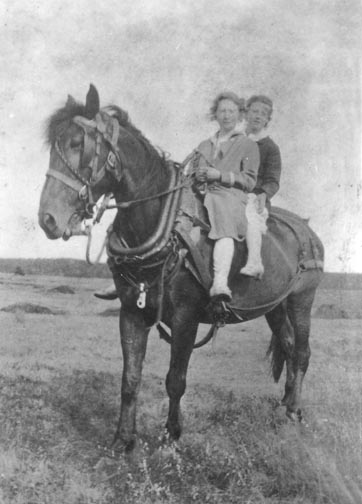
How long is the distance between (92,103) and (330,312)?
234cm

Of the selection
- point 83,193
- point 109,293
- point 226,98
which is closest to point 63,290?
point 109,293

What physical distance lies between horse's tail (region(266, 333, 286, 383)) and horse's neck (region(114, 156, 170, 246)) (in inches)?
64.3

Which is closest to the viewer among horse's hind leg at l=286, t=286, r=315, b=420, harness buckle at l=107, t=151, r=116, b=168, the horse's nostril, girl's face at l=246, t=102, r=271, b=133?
the horse's nostril

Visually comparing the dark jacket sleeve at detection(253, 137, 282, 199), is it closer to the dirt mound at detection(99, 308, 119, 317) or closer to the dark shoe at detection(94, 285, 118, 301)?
the dark shoe at detection(94, 285, 118, 301)

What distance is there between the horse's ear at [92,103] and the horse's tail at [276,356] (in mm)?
2290

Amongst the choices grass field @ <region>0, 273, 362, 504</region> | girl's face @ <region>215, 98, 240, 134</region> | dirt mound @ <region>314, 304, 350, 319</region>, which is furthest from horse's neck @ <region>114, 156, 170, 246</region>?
dirt mound @ <region>314, 304, 350, 319</region>

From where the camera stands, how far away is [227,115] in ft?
12.4

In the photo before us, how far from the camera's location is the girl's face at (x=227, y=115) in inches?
149

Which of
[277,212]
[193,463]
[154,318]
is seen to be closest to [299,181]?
[277,212]

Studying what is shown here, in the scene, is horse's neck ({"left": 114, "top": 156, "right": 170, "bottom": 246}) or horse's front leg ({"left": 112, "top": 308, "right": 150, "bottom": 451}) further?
horse's front leg ({"left": 112, "top": 308, "right": 150, "bottom": 451})

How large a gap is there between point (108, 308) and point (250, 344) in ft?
3.99

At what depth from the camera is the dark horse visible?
327 cm

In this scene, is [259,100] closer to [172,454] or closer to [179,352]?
[179,352]

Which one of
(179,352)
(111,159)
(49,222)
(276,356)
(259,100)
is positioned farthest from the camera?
(276,356)
